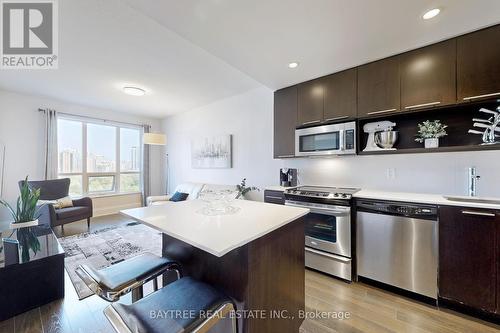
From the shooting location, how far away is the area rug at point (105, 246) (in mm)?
2643

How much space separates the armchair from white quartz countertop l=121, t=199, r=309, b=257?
9.82 feet

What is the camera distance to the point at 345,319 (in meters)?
1.76

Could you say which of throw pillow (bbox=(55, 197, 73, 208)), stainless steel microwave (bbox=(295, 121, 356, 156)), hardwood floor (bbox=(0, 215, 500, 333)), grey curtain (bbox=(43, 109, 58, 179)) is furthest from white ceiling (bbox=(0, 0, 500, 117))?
hardwood floor (bbox=(0, 215, 500, 333))

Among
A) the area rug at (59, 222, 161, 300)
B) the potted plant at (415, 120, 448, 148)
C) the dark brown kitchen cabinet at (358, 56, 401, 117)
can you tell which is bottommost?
the area rug at (59, 222, 161, 300)

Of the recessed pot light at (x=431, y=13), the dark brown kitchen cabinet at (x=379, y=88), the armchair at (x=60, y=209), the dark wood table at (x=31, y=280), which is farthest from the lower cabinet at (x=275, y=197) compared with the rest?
the armchair at (x=60, y=209)

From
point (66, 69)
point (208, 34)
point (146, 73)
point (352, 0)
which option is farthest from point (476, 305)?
point (66, 69)

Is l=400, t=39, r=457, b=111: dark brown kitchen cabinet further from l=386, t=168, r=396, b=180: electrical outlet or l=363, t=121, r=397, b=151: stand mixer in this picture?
l=386, t=168, r=396, b=180: electrical outlet

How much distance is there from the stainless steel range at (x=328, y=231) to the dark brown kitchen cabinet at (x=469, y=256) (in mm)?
782

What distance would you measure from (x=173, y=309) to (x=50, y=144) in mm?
5352

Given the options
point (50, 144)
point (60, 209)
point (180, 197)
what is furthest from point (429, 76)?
point (50, 144)

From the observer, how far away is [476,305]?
173 centimetres

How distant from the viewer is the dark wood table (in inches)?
68.5

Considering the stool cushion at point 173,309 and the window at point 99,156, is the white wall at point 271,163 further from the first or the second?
the stool cushion at point 173,309

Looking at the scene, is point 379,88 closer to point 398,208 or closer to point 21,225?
point 398,208
